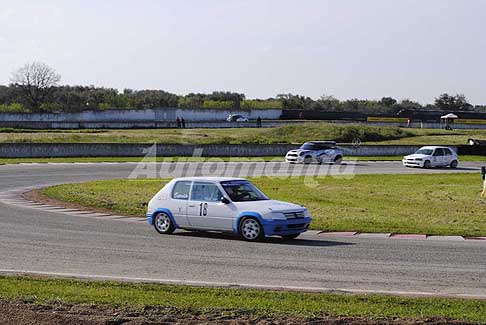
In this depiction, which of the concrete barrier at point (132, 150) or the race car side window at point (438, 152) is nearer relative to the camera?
the race car side window at point (438, 152)

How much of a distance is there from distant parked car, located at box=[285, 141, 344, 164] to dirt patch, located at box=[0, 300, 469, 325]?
38.1m

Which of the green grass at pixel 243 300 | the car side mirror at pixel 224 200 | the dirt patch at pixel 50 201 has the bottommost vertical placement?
the dirt patch at pixel 50 201

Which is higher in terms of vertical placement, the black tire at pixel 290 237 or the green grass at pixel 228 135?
the green grass at pixel 228 135

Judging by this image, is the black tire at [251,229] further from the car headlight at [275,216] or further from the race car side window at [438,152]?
the race car side window at [438,152]

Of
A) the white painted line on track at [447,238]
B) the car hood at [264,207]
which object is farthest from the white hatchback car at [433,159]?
the car hood at [264,207]

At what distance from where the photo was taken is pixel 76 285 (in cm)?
1222

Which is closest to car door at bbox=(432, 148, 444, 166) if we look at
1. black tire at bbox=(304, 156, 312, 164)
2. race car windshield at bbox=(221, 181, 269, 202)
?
black tire at bbox=(304, 156, 312, 164)

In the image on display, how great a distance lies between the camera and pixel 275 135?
223 feet

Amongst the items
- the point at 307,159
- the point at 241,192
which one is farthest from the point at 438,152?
the point at 241,192

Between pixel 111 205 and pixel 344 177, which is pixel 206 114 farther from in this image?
pixel 111 205

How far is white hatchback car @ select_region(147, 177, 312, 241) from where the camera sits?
17.9 metres

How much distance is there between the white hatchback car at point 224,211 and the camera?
17859 millimetres

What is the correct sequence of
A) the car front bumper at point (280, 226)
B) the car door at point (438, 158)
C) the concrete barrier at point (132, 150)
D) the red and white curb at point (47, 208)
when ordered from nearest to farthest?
the car front bumper at point (280, 226) → the red and white curb at point (47, 208) → the car door at point (438, 158) → the concrete barrier at point (132, 150)

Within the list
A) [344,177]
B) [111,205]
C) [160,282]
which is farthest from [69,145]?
[160,282]
